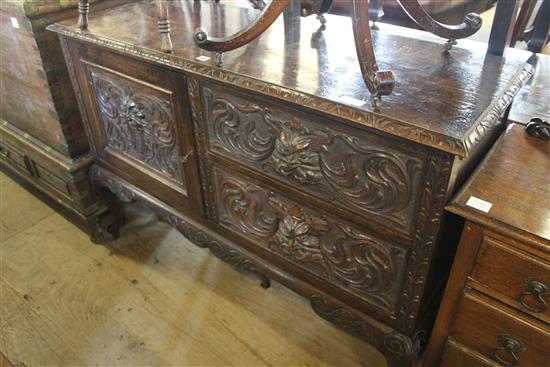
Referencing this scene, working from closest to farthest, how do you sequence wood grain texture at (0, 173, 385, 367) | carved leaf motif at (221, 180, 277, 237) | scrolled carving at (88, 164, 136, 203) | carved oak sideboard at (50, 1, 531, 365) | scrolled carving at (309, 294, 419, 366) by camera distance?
carved oak sideboard at (50, 1, 531, 365), scrolled carving at (309, 294, 419, 366), carved leaf motif at (221, 180, 277, 237), wood grain texture at (0, 173, 385, 367), scrolled carving at (88, 164, 136, 203)

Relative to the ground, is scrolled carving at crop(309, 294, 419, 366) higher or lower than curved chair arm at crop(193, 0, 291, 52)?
lower

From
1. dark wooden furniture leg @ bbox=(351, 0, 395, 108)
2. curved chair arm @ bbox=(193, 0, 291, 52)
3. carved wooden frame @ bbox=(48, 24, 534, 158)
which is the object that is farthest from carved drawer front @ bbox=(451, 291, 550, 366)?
curved chair arm @ bbox=(193, 0, 291, 52)

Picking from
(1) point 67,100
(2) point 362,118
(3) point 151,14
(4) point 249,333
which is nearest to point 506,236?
(2) point 362,118

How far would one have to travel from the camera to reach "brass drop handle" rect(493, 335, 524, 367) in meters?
0.92

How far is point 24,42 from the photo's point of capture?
1.55m

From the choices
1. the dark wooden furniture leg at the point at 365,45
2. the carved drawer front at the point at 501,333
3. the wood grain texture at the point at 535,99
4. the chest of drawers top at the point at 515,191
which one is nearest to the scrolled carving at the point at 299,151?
the dark wooden furniture leg at the point at 365,45

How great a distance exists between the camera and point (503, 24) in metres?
1.06

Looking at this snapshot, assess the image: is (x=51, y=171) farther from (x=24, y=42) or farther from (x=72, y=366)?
(x=72, y=366)

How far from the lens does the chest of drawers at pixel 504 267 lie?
0.82 metres

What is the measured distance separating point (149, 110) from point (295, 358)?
2.94 ft

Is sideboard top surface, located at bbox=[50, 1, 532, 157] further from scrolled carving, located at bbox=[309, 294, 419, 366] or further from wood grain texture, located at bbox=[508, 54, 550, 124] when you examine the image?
scrolled carving, located at bbox=[309, 294, 419, 366]

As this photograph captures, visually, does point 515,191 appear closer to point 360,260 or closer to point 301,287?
point 360,260

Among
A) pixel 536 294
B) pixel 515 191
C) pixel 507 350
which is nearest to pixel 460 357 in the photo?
pixel 507 350

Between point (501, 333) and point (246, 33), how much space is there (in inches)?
33.6
